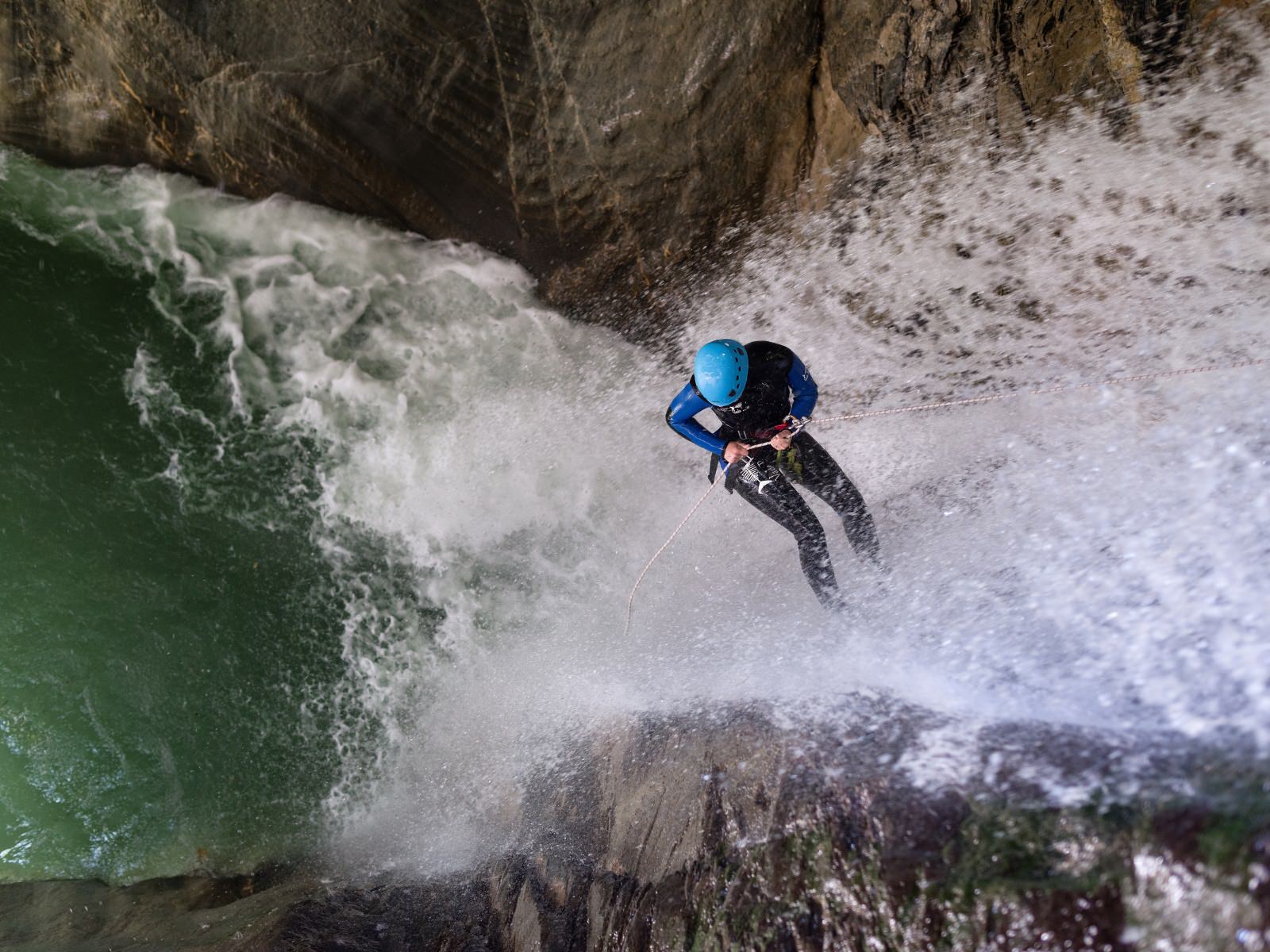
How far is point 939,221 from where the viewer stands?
4.58 m

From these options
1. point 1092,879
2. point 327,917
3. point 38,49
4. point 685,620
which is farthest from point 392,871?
point 38,49

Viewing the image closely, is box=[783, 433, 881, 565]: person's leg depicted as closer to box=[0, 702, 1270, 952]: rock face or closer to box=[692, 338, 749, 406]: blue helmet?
box=[692, 338, 749, 406]: blue helmet

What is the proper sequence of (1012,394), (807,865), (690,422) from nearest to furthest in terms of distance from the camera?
(807,865), (690,422), (1012,394)

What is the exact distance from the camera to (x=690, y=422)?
3.98m

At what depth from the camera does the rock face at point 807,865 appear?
1923 millimetres

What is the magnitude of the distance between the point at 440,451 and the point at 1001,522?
3.89 meters

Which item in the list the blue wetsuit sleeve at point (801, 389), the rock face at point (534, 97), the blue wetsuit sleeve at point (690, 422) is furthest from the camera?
the rock face at point (534, 97)

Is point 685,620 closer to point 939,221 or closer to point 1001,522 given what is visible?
point 1001,522

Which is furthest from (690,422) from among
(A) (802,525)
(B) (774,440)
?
(A) (802,525)

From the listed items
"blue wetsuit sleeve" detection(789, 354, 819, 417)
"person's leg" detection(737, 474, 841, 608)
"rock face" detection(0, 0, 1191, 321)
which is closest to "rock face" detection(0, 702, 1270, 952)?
"person's leg" detection(737, 474, 841, 608)

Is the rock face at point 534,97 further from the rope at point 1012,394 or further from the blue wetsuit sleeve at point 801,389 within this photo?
the blue wetsuit sleeve at point 801,389

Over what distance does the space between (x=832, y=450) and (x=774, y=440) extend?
1.44m

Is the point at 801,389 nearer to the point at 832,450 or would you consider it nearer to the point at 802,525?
the point at 802,525

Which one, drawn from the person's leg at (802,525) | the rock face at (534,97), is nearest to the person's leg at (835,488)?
the person's leg at (802,525)
